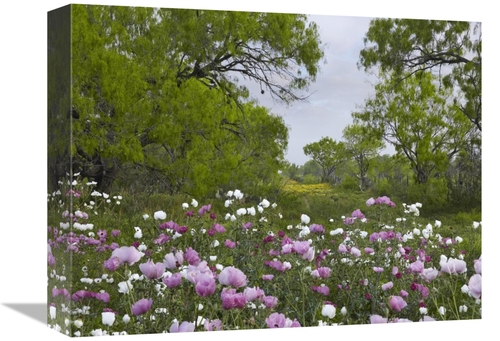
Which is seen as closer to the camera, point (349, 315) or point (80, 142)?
point (80, 142)

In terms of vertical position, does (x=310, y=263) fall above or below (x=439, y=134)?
below

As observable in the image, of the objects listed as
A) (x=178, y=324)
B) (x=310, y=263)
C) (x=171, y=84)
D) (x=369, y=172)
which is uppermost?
(x=171, y=84)

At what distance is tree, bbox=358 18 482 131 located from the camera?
820 centimetres

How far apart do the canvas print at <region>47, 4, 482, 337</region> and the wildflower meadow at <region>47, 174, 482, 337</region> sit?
2 centimetres

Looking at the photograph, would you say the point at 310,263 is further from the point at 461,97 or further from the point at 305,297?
the point at 461,97

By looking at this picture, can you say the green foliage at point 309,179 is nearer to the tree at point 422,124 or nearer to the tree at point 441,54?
the tree at point 422,124

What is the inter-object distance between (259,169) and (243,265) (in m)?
0.84

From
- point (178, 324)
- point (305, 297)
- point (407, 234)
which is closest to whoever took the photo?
point (178, 324)

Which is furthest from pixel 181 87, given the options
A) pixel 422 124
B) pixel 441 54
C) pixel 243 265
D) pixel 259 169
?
pixel 441 54

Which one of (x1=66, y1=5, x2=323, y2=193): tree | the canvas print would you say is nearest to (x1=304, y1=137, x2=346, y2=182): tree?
the canvas print

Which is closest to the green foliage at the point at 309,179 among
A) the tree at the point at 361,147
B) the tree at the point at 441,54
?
the tree at the point at 361,147

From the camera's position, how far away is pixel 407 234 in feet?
26.5

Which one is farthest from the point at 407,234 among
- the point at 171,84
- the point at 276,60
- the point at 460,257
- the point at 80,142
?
the point at 80,142

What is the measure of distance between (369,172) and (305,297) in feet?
4.52
